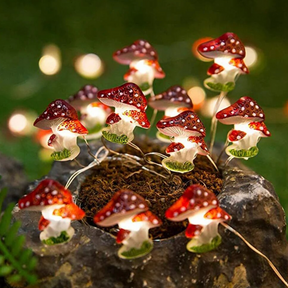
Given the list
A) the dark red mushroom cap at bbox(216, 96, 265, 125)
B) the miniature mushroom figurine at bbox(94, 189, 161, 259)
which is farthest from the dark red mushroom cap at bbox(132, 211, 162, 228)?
the dark red mushroom cap at bbox(216, 96, 265, 125)

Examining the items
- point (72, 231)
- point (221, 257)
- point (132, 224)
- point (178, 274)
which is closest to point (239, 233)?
point (221, 257)

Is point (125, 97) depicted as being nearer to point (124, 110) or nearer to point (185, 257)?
point (124, 110)

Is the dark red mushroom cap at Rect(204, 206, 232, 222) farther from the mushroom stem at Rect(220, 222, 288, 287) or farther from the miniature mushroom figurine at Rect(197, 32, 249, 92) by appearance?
the miniature mushroom figurine at Rect(197, 32, 249, 92)

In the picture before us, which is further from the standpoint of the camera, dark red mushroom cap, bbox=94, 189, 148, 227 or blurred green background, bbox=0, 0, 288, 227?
blurred green background, bbox=0, 0, 288, 227

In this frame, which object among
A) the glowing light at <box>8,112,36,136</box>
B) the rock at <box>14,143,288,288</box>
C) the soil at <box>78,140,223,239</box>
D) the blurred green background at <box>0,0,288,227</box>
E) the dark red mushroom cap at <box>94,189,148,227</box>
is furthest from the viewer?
the blurred green background at <box>0,0,288,227</box>

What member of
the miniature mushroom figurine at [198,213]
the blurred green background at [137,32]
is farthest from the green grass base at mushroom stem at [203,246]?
the blurred green background at [137,32]

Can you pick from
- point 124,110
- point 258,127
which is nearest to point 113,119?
point 124,110

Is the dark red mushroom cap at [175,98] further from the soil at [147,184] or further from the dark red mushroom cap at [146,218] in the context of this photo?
the dark red mushroom cap at [146,218]
